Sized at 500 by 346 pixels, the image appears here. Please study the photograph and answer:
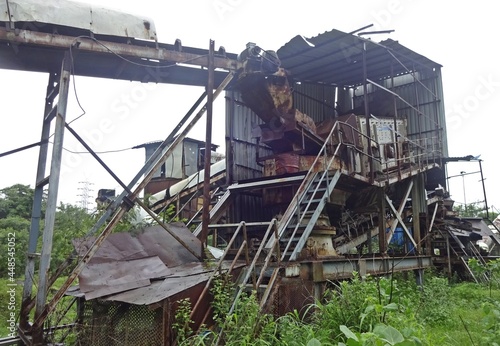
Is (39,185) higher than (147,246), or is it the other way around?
(39,185)

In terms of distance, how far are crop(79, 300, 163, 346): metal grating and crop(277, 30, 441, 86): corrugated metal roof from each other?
7586mm

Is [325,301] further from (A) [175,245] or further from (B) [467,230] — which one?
(B) [467,230]

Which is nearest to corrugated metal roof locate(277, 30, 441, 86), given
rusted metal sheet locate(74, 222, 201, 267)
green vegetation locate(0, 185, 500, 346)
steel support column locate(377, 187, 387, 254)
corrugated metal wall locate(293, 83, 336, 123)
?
corrugated metal wall locate(293, 83, 336, 123)

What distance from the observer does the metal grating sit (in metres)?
4.99

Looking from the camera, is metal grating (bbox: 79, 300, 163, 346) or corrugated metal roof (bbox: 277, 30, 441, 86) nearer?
metal grating (bbox: 79, 300, 163, 346)

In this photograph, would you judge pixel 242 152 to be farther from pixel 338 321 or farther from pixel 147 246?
pixel 338 321

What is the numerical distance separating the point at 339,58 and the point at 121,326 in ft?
31.7

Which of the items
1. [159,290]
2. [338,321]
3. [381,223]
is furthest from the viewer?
[381,223]

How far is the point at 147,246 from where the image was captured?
21.3 feet

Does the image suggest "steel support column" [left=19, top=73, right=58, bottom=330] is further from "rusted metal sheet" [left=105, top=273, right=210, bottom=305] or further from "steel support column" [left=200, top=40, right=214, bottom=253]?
"steel support column" [left=200, top=40, right=214, bottom=253]

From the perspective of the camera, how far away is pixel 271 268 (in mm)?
6172

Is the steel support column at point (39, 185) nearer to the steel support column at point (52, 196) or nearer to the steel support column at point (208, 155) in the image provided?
the steel support column at point (52, 196)

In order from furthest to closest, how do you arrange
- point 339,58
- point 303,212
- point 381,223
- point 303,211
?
point 339,58 < point 381,223 < point 303,211 < point 303,212

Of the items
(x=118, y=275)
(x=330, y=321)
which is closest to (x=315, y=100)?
(x=330, y=321)
